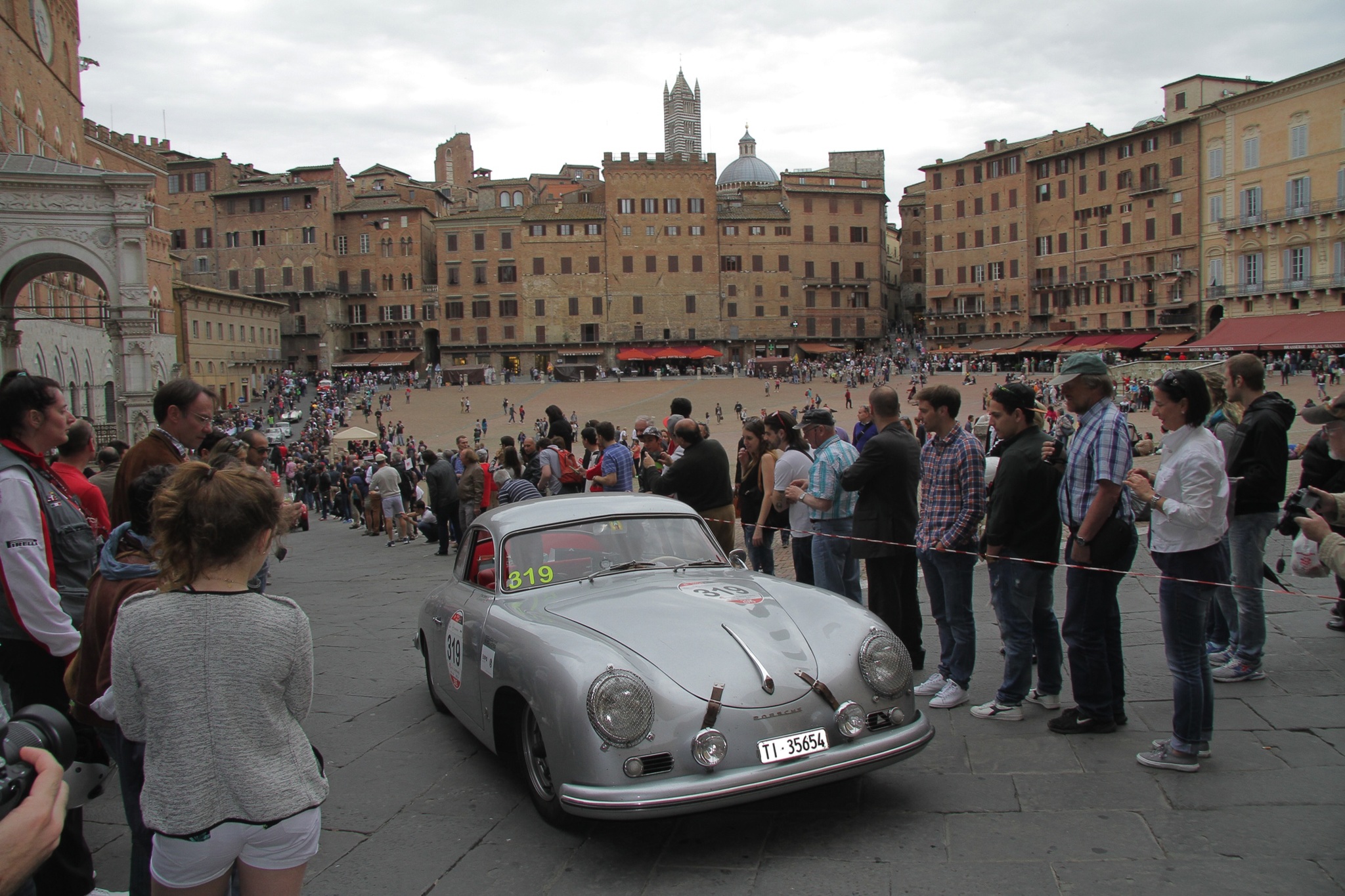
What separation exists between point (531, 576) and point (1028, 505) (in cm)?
263

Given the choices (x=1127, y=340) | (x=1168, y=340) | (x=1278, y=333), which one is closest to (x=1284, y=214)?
(x=1278, y=333)

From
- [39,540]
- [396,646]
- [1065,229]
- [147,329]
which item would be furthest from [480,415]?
[39,540]

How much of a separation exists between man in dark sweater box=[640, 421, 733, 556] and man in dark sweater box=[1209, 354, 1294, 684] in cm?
365

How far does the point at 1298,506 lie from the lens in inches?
169

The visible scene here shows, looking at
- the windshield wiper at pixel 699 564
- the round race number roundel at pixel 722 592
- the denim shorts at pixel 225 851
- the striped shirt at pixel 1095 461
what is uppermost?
the striped shirt at pixel 1095 461

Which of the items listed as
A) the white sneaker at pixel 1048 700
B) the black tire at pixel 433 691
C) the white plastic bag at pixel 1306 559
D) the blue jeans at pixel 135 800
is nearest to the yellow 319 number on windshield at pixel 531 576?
the black tire at pixel 433 691

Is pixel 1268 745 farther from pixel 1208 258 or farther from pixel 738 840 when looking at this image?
pixel 1208 258

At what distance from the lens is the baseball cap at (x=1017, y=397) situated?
4891mm

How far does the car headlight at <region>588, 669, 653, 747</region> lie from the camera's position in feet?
11.4

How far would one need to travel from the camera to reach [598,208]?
7088 centimetres

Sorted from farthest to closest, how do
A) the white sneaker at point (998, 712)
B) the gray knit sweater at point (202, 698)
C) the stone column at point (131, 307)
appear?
1. the stone column at point (131, 307)
2. the white sneaker at point (998, 712)
3. the gray knit sweater at point (202, 698)

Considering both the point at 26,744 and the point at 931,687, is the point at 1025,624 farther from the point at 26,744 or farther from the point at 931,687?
the point at 26,744

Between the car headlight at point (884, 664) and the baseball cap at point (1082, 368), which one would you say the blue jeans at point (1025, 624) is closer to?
the baseball cap at point (1082, 368)

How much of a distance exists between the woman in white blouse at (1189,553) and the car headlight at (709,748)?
205cm
